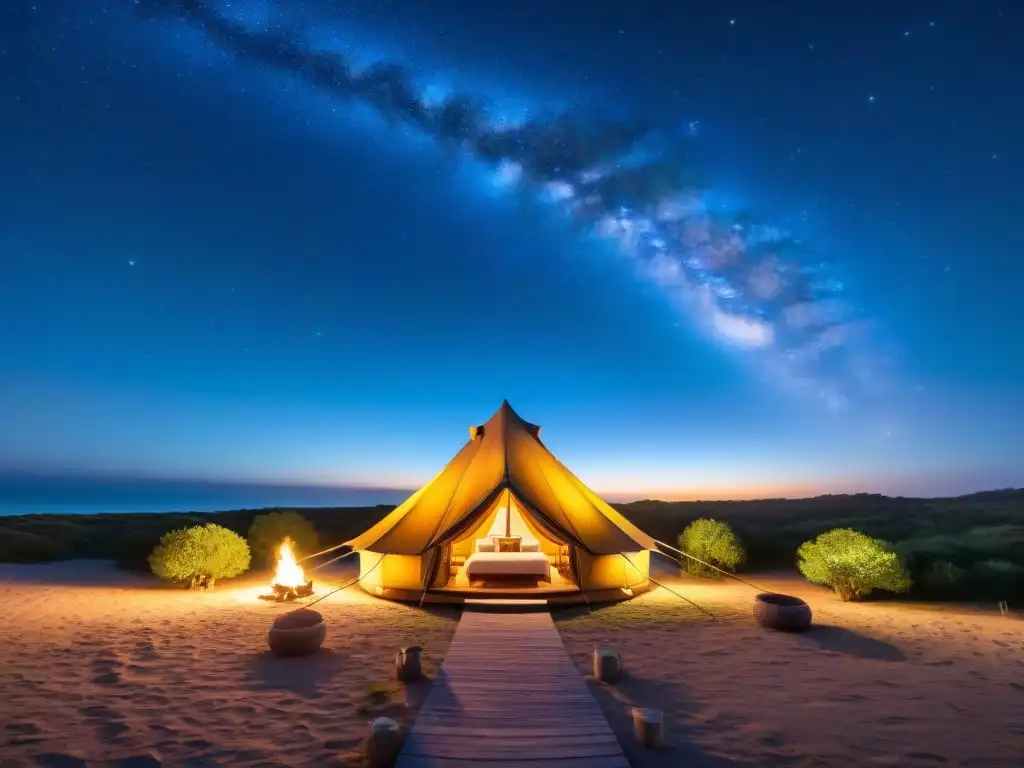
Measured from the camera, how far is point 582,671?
595 centimetres

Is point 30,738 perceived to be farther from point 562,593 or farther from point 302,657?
point 562,593

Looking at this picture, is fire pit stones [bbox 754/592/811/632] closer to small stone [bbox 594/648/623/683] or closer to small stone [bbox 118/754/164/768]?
small stone [bbox 594/648/623/683]

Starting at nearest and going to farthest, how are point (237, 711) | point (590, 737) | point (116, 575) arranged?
point (590, 737)
point (237, 711)
point (116, 575)

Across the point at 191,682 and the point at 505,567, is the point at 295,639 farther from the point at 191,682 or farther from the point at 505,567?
the point at 505,567

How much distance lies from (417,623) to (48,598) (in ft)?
23.7

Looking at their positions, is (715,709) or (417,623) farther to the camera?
(417,623)

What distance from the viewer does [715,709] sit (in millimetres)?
4965

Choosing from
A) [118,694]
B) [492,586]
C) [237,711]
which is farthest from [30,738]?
[492,586]

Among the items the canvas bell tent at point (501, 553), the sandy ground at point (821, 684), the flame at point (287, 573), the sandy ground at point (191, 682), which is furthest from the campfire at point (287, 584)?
the sandy ground at point (821, 684)

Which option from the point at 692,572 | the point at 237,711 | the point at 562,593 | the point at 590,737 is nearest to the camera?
the point at 590,737

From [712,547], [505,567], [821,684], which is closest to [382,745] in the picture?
[821,684]

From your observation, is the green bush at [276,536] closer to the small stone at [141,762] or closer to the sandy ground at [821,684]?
the sandy ground at [821,684]

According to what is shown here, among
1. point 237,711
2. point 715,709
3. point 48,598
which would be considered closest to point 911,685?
point 715,709

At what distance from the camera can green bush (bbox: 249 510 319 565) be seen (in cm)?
1463
